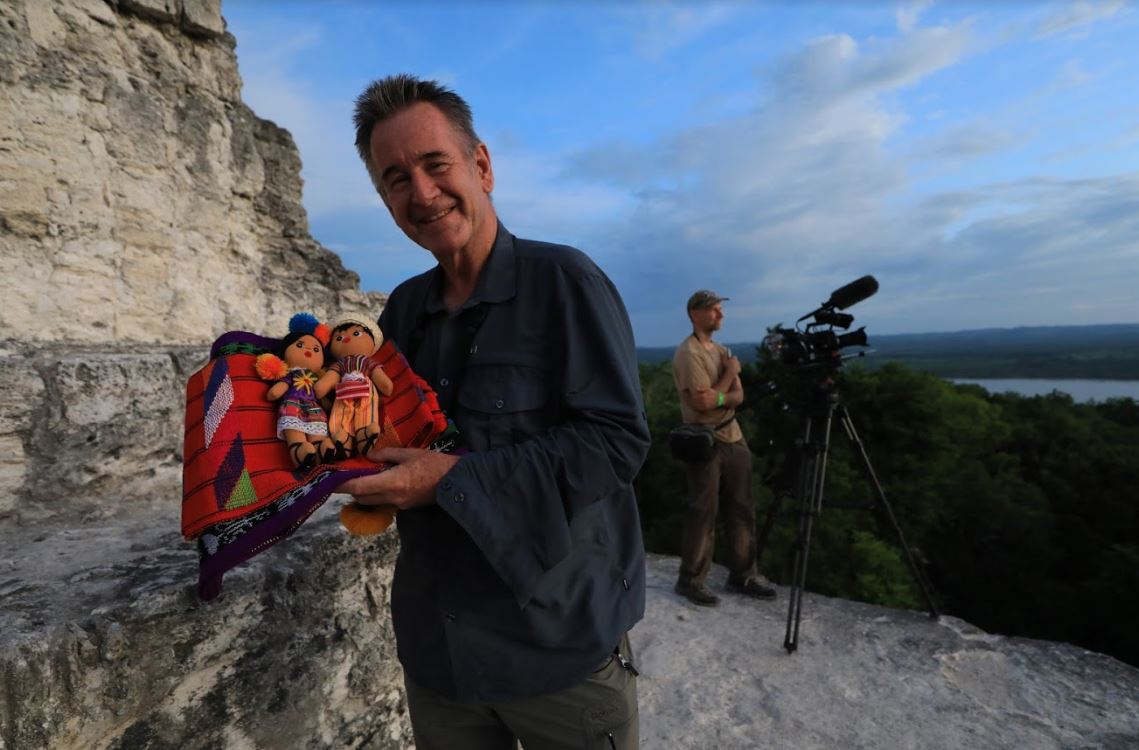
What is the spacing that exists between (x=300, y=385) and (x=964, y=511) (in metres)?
15.9

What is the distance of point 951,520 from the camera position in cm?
1333

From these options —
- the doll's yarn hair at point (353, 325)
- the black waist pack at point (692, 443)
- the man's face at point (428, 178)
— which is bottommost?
the black waist pack at point (692, 443)

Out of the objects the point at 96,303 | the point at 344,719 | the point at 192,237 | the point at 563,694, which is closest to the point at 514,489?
the point at 563,694

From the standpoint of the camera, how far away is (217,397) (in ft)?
3.90

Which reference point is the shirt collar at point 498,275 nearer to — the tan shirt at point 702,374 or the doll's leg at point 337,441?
the doll's leg at point 337,441

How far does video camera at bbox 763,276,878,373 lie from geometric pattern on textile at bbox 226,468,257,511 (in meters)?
3.15

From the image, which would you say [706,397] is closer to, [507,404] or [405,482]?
[507,404]

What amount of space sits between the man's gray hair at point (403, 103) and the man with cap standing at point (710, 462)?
287 centimetres

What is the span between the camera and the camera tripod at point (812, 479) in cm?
341

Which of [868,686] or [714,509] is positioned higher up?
[714,509]

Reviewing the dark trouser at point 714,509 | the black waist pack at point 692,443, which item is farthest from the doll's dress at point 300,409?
the dark trouser at point 714,509

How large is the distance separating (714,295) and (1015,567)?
1319 cm

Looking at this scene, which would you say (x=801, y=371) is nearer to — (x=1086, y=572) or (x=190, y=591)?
(x=190, y=591)

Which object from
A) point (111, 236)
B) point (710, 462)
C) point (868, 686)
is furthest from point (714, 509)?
point (111, 236)
